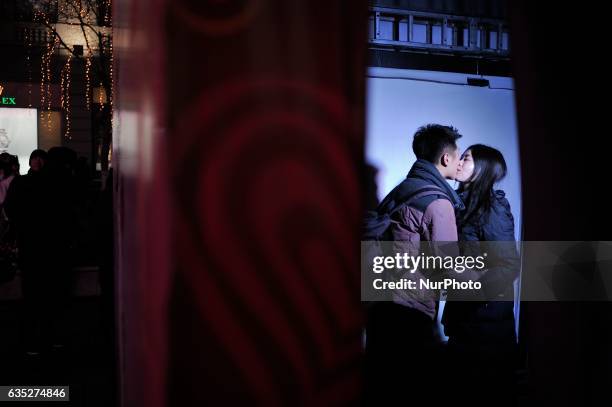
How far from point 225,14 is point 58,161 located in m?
3.83

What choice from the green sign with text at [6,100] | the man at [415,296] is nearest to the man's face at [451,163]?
the man at [415,296]

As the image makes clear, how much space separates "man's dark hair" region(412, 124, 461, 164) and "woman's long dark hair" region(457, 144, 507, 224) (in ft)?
0.69

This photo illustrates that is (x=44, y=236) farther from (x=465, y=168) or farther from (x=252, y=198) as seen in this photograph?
(x=252, y=198)

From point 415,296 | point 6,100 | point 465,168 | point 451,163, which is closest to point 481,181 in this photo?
point 465,168

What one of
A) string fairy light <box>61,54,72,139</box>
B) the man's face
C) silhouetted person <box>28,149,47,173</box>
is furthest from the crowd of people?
string fairy light <box>61,54,72,139</box>

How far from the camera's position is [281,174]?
4.88ft

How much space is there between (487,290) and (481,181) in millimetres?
725

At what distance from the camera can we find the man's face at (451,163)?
384 cm

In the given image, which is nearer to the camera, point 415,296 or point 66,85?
point 415,296

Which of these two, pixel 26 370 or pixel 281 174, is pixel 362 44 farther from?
pixel 26 370

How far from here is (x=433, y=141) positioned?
3.88 metres

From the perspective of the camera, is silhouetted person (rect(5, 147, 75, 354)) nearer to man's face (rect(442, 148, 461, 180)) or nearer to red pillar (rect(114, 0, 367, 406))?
man's face (rect(442, 148, 461, 180))

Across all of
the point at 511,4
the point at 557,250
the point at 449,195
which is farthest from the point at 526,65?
the point at 449,195

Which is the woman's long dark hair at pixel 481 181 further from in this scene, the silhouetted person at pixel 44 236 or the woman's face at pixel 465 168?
the silhouetted person at pixel 44 236
